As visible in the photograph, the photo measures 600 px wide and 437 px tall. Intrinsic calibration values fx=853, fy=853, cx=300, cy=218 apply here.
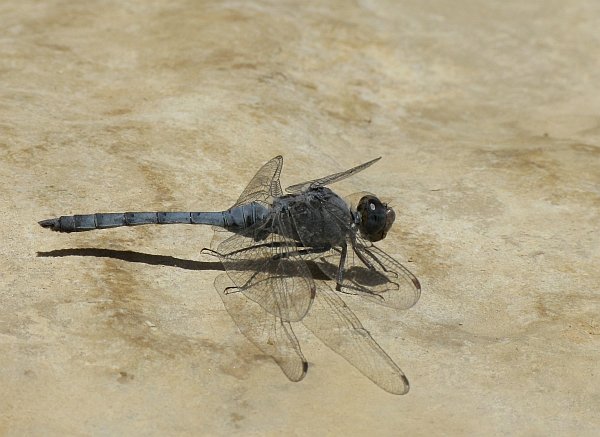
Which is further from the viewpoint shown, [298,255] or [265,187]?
[265,187]

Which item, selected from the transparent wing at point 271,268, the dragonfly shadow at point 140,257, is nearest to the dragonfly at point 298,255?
the transparent wing at point 271,268

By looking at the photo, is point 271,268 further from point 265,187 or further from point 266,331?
point 265,187

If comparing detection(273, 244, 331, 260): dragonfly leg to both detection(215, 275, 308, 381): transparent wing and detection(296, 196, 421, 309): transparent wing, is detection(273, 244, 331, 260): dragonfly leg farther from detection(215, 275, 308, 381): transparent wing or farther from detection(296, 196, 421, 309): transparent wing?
detection(215, 275, 308, 381): transparent wing

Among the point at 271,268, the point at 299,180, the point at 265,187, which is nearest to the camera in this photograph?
the point at 271,268

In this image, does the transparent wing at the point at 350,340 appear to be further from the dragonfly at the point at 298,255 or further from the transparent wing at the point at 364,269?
the transparent wing at the point at 364,269

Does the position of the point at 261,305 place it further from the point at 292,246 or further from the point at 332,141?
the point at 332,141

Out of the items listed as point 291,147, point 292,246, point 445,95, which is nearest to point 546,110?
point 445,95

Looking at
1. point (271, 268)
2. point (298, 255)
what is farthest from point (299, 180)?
point (271, 268)
